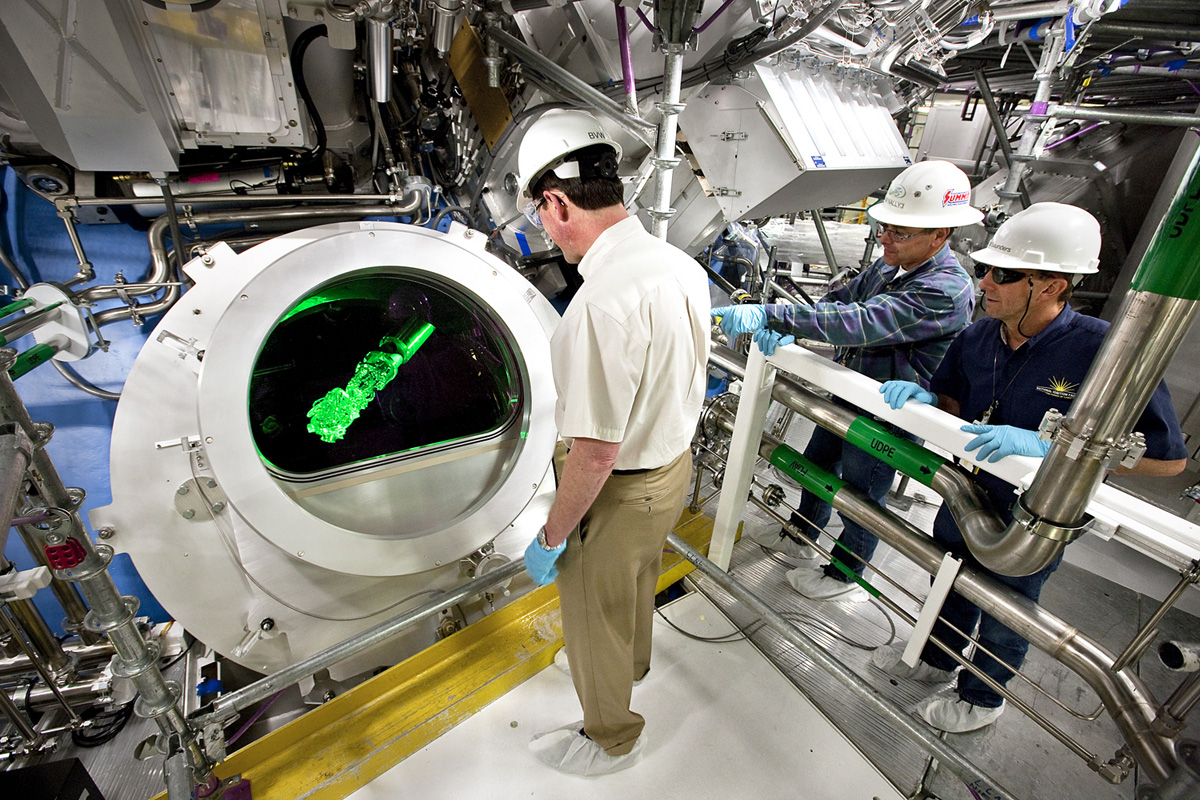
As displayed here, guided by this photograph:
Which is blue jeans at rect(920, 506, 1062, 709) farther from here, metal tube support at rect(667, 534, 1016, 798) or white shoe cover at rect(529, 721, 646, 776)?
white shoe cover at rect(529, 721, 646, 776)

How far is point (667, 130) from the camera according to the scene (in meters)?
1.66

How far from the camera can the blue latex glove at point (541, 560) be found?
4.26ft

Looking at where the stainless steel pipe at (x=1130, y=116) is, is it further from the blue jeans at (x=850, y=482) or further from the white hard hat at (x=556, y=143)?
the white hard hat at (x=556, y=143)

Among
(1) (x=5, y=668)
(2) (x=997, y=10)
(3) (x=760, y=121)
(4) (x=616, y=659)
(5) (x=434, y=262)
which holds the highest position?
(2) (x=997, y=10)

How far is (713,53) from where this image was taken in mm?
2064

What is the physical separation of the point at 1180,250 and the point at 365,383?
1937 millimetres

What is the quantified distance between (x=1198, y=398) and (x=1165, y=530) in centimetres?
271


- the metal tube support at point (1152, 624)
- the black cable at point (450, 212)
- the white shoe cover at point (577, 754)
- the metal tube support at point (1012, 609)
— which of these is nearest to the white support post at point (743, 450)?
the metal tube support at point (1012, 609)

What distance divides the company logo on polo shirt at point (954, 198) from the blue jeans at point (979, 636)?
103 centimetres

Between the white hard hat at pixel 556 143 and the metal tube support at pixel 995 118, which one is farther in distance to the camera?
the metal tube support at pixel 995 118

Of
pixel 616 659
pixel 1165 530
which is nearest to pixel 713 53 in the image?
pixel 1165 530

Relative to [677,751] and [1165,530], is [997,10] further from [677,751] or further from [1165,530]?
[677,751]

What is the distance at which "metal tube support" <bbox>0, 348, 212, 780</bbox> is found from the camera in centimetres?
88

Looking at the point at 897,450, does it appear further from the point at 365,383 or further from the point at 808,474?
the point at 365,383
